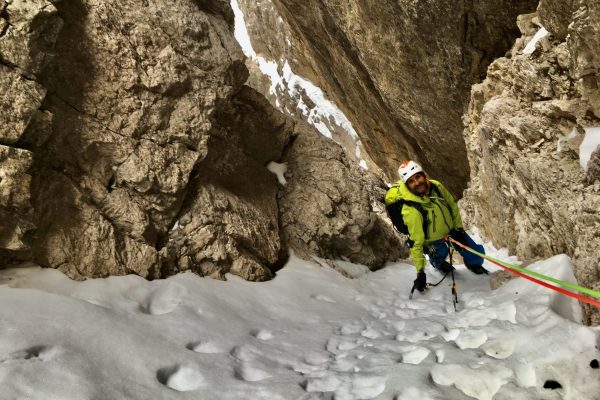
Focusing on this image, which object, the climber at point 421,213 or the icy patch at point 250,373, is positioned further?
the climber at point 421,213

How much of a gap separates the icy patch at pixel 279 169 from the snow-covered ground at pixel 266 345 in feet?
13.7

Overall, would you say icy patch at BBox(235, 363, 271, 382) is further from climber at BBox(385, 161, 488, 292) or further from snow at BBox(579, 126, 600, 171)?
snow at BBox(579, 126, 600, 171)

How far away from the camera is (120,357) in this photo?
3.50m

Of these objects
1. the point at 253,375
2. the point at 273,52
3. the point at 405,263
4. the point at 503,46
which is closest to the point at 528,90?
the point at 503,46

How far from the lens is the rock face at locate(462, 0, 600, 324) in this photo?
169 inches

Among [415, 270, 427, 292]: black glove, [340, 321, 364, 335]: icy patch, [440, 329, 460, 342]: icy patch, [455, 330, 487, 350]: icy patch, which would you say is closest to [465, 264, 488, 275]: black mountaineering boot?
[415, 270, 427, 292]: black glove

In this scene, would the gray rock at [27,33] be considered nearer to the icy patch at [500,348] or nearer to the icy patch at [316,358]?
the icy patch at [316,358]

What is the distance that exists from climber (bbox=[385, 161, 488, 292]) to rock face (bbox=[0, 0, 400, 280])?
259 cm

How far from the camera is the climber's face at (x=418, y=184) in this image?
6.44 metres

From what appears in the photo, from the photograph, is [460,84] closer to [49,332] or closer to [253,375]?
[253,375]

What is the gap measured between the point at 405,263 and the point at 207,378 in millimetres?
8391

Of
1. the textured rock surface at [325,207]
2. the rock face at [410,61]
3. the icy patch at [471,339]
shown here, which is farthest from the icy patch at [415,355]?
the rock face at [410,61]

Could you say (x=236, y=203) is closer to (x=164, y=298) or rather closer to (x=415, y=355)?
(x=164, y=298)

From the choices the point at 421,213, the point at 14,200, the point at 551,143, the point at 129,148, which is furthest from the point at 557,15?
the point at 14,200
